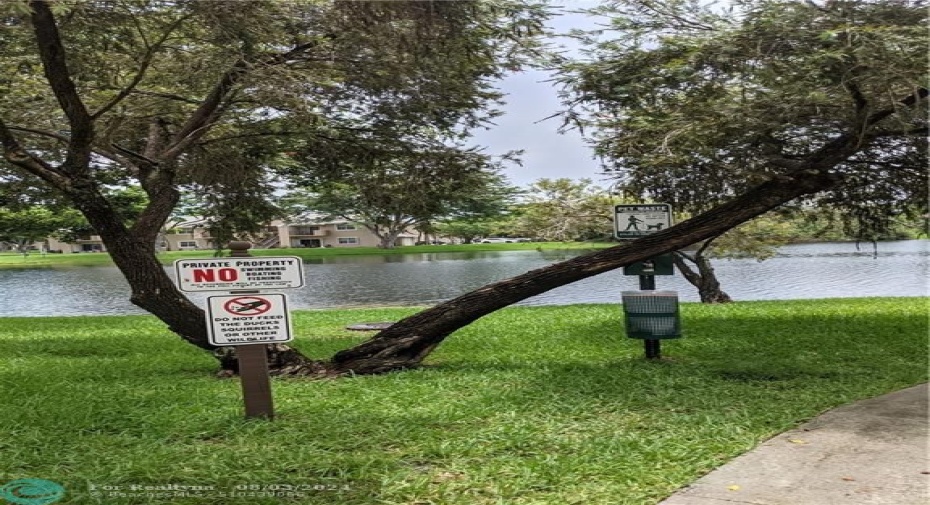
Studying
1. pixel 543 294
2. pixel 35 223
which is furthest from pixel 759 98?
pixel 35 223

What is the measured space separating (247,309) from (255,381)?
488 millimetres

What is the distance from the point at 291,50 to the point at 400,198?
2.31 metres

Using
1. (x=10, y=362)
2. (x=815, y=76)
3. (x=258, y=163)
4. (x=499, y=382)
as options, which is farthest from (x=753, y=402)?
(x=10, y=362)

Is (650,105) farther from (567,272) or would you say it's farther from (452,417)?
(452,417)

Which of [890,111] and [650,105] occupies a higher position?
[650,105]

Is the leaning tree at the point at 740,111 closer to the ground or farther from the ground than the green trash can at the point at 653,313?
farther from the ground

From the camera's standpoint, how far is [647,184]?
9414 millimetres

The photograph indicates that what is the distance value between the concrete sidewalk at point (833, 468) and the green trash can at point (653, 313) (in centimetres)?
220

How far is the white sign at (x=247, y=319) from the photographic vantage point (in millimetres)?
4848

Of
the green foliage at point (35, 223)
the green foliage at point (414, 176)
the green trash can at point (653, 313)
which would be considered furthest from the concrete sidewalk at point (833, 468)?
the green foliage at point (35, 223)

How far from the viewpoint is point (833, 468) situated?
12.3ft

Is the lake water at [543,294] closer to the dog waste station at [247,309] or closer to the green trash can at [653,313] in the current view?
the green trash can at [653,313]

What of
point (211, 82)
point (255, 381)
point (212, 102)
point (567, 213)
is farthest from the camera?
point (567, 213)

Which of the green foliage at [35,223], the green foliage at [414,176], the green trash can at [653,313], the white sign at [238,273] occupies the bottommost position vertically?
the green trash can at [653,313]
